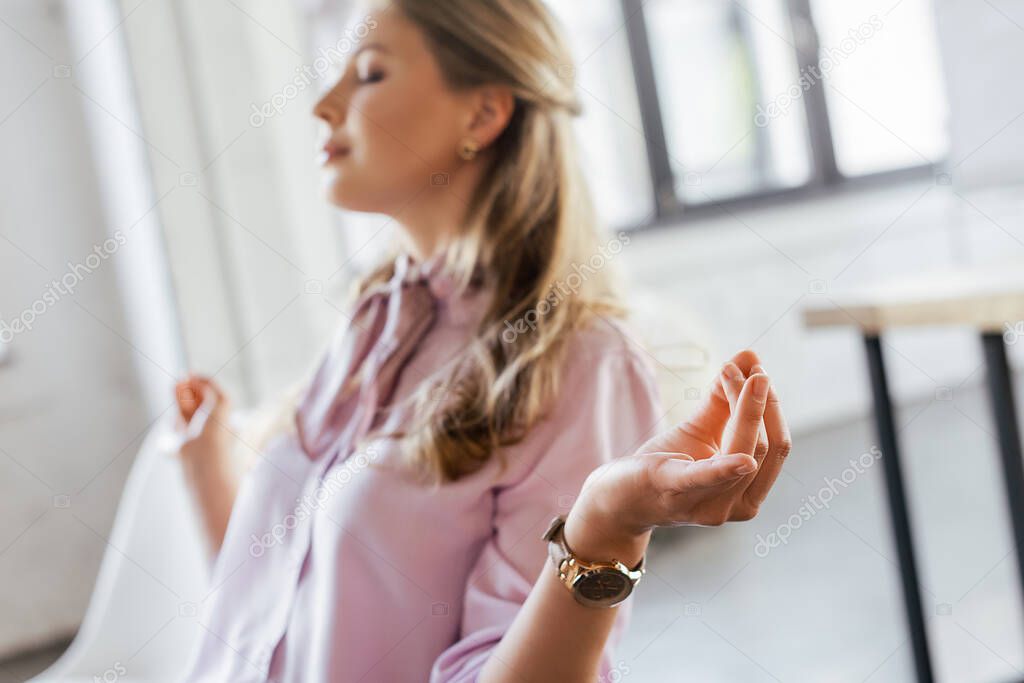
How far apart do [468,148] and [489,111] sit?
1.9 inches

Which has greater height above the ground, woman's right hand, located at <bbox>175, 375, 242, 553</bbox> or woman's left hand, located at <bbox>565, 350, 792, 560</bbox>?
woman's left hand, located at <bbox>565, 350, 792, 560</bbox>

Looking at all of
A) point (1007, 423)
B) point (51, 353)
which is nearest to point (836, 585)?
point (1007, 423)

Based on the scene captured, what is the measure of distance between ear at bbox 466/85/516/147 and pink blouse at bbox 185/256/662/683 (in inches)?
11.1

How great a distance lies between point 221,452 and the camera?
1.26 metres

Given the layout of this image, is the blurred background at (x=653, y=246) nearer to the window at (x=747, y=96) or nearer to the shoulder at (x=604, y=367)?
the window at (x=747, y=96)

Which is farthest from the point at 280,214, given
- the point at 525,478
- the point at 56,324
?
the point at 525,478

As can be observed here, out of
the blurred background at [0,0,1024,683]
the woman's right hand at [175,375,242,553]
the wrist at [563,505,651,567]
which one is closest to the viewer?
the wrist at [563,505,651,567]

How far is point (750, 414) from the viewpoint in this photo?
0.56m

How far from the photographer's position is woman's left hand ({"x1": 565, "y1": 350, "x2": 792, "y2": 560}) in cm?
56

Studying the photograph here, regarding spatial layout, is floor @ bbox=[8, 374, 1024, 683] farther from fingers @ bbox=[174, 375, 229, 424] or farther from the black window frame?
fingers @ bbox=[174, 375, 229, 424]

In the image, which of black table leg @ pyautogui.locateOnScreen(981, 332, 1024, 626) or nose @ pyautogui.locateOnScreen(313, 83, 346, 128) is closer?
nose @ pyautogui.locateOnScreen(313, 83, 346, 128)

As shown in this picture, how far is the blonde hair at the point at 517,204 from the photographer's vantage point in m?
0.99

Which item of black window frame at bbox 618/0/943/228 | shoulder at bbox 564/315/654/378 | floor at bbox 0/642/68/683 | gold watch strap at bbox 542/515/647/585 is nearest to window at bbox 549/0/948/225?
black window frame at bbox 618/0/943/228

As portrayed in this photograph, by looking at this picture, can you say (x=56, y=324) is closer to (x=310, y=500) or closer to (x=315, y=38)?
(x=315, y=38)
